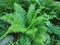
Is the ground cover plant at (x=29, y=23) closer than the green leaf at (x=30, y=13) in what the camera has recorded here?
Yes

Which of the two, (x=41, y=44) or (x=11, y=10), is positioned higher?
(x=11, y=10)

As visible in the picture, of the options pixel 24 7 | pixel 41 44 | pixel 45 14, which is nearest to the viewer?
pixel 41 44

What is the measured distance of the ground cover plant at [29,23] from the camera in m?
4.43

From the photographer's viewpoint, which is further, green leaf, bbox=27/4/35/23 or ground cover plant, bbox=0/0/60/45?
green leaf, bbox=27/4/35/23

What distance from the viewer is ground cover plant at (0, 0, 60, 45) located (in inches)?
175

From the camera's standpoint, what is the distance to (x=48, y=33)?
4.89 meters

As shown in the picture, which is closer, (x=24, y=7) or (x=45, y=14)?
(x=45, y=14)

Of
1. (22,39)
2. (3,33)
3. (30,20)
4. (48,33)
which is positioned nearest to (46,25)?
(48,33)

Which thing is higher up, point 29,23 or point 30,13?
point 30,13

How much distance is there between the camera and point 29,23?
4664 mm

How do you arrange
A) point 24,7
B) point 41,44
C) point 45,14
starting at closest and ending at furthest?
1. point 41,44
2. point 45,14
3. point 24,7

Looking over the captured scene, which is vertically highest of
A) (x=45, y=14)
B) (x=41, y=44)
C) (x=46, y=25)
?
(x=45, y=14)

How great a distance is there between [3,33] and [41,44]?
1.06 meters

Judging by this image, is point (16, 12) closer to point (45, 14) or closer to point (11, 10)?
point (11, 10)
